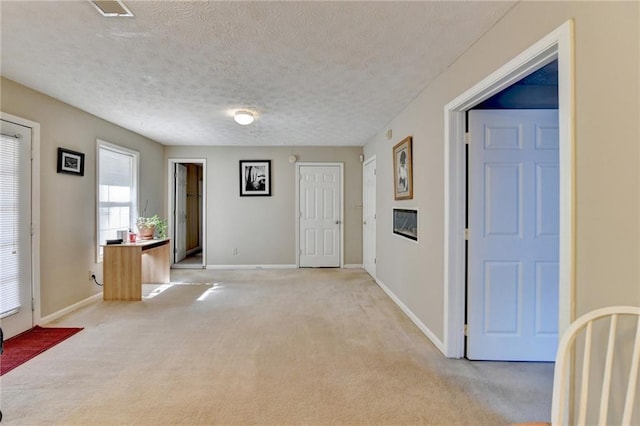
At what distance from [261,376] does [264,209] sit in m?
4.14

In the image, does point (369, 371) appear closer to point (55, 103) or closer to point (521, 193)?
point (521, 193)

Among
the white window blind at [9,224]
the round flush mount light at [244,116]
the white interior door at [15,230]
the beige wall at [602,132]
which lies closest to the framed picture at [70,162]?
the white interior door at [15,230]

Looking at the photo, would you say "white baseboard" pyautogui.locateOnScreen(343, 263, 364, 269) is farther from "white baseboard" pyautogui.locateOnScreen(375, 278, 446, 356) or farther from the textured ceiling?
the textured ceiling

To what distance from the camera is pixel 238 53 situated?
231 cm

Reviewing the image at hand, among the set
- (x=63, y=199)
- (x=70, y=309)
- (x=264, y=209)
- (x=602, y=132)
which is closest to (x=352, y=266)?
(x=264, y=209)

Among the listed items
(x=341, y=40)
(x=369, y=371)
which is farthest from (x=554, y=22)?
(x=369, y=371)

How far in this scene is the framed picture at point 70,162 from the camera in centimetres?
345

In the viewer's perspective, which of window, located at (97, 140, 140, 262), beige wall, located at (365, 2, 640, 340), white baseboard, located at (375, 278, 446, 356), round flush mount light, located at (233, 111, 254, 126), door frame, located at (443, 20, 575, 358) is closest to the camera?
beige wall, located at (365, 2, 640, 340)

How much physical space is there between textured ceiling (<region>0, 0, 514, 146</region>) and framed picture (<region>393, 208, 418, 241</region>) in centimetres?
124

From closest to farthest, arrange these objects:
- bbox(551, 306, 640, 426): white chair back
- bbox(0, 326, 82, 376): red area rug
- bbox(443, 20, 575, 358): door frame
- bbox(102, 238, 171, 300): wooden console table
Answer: bbox(551, 306, 640, 426): white chair back, bbox(443, 20, 575, 358): door frame, bbox(0, 326, 82, 376): red area rug, bbox(102, 238, 171, 300): wooden console table

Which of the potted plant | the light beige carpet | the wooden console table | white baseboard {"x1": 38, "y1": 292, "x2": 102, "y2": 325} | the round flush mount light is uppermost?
the round flush mount light

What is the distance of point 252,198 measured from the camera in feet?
20.0

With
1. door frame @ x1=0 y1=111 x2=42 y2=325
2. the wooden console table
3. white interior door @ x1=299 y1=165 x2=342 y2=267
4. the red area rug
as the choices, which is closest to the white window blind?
door frame @ x1=0 y1=111 x2=42 y2=325

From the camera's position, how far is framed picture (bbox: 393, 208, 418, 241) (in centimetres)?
330
